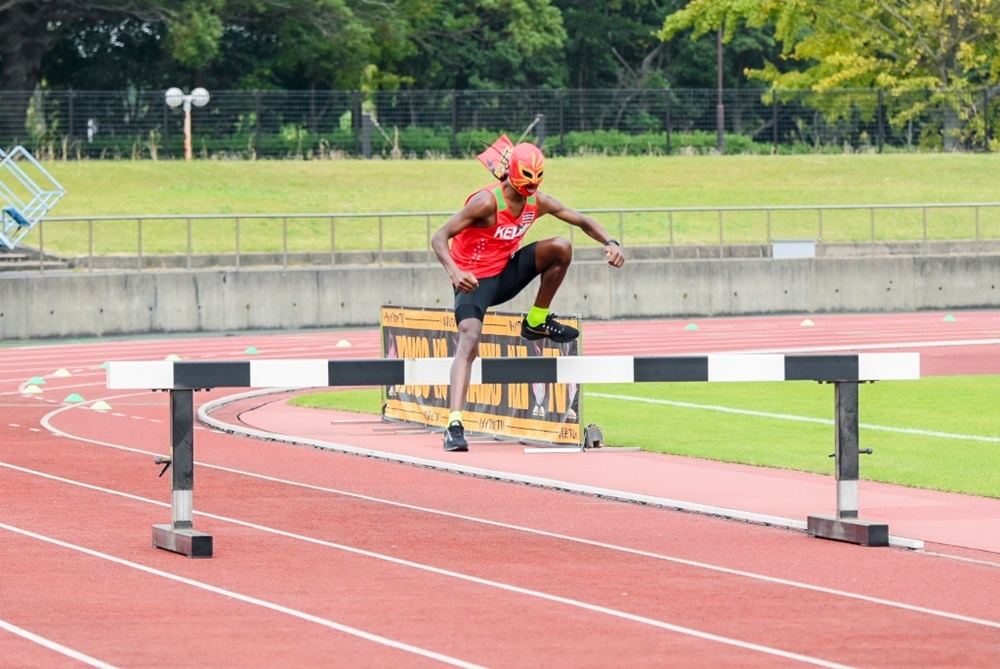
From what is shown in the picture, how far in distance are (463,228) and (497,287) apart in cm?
48

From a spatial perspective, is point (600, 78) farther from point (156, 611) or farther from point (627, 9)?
point (156, 611)

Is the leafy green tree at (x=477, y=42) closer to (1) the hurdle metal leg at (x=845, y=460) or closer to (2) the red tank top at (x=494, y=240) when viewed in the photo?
(2) the red tank top at (x=494, y=240)

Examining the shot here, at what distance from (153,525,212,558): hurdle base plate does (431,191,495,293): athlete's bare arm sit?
6.42 feet

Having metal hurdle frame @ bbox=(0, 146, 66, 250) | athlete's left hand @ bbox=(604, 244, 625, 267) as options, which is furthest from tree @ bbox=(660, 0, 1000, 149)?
athlete's left hand @ bbox=(604, 244, 625, 267)

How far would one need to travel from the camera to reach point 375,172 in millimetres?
52031

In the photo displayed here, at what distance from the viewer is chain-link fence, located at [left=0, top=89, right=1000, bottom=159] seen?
5106 cm

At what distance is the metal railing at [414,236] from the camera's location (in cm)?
3859

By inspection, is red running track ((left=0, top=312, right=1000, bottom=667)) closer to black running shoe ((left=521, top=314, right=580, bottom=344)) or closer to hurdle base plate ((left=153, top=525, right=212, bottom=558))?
hurdle base plate ((left=153, top=525, right=212, bottom=558))

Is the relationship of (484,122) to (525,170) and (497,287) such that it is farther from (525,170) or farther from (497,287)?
(525,170)

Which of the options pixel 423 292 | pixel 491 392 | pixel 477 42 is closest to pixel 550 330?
pixel 491 392

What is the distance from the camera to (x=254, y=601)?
9820 millimetres

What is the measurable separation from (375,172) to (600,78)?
36204 mm

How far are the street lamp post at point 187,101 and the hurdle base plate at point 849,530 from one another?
4024 centimetres

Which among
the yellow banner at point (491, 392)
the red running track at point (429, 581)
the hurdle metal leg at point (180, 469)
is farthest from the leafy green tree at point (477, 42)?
the hurdle metal leg at point (180, 469)
